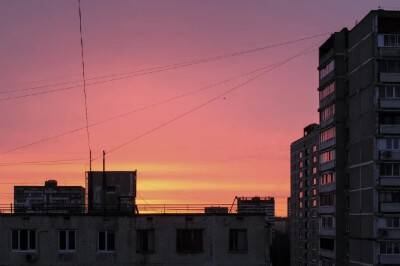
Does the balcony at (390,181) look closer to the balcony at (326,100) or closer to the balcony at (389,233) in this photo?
the balcony at (389,233)

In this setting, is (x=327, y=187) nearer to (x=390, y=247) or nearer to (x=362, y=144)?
(x=362, y=144)

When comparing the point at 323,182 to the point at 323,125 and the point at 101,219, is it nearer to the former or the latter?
the point at 323,125

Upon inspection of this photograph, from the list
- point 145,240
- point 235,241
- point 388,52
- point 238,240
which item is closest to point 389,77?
point 388,52

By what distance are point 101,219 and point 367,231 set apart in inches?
1733

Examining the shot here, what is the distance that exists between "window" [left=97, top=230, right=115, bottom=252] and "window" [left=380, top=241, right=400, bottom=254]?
43.1 m

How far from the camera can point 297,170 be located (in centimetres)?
16300

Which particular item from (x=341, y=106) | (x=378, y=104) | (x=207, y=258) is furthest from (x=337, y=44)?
(x=207, y=258)

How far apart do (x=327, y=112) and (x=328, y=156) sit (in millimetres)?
6644

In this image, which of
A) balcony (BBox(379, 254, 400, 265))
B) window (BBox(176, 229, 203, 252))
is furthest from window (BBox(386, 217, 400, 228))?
window (BBox(176, 229, 203, 252))

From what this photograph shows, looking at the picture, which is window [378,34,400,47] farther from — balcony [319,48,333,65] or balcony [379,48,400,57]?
balcony [319,48,333,65]

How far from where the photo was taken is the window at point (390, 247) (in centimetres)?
7588

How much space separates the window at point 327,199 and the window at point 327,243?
5.28 m

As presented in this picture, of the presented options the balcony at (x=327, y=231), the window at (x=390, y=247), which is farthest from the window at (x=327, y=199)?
the window at (x=390, y=247)

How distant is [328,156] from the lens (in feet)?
302
